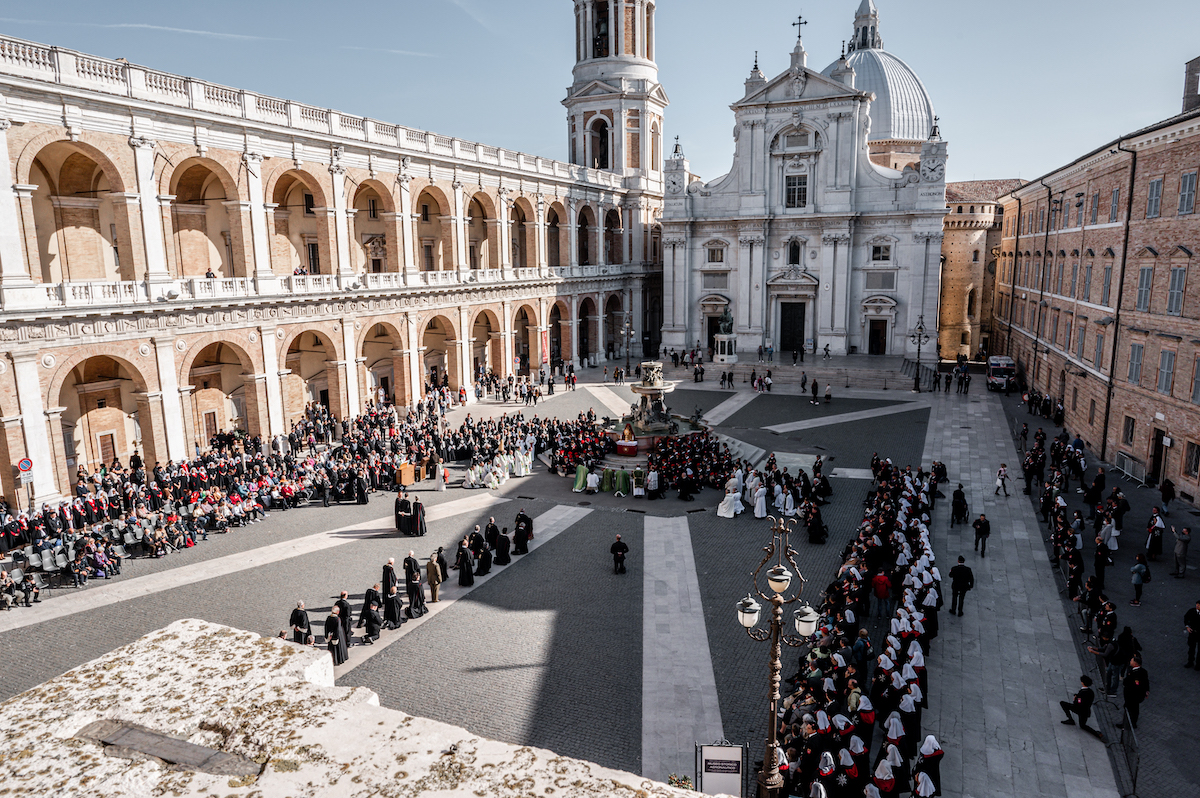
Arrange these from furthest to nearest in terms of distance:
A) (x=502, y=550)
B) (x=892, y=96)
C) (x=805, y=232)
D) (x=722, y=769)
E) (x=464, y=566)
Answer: (x=892, y=96), (x=805, y=232), (x=502, y=550), (x=464, y=566), (x=722, y=769)

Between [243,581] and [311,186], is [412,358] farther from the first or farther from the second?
[243,581]

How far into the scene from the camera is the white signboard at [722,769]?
889 centimetres

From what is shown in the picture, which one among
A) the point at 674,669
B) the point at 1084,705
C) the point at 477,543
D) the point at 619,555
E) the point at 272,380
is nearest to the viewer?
the point at 1084,705

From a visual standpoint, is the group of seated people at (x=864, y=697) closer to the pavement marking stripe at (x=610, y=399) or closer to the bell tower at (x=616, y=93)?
the pavement marking stripe at (x=610, y=399)

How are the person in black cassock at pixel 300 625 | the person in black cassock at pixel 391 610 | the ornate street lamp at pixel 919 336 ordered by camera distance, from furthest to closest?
the ornate street lamp at pixel 919 336, the person in black cassock at pixel 391 610, the person in black cassock at pixel 300 625

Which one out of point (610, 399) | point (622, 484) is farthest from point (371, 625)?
point (610, 399)

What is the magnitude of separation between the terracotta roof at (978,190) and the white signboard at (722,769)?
211 feet

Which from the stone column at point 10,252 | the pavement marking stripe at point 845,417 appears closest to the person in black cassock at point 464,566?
the stone column at point 10,252

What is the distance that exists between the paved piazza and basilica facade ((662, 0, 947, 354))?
27.4 meters

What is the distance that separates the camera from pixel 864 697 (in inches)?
427

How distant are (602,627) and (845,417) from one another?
24345 millimetres

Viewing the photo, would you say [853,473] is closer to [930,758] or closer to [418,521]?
[418,521]

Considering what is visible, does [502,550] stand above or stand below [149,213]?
below


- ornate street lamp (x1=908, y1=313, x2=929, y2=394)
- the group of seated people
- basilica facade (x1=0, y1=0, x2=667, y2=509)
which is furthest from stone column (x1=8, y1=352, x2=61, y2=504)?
ornate street lamp (x1=908, y1=313, x2=929, y2=394)
